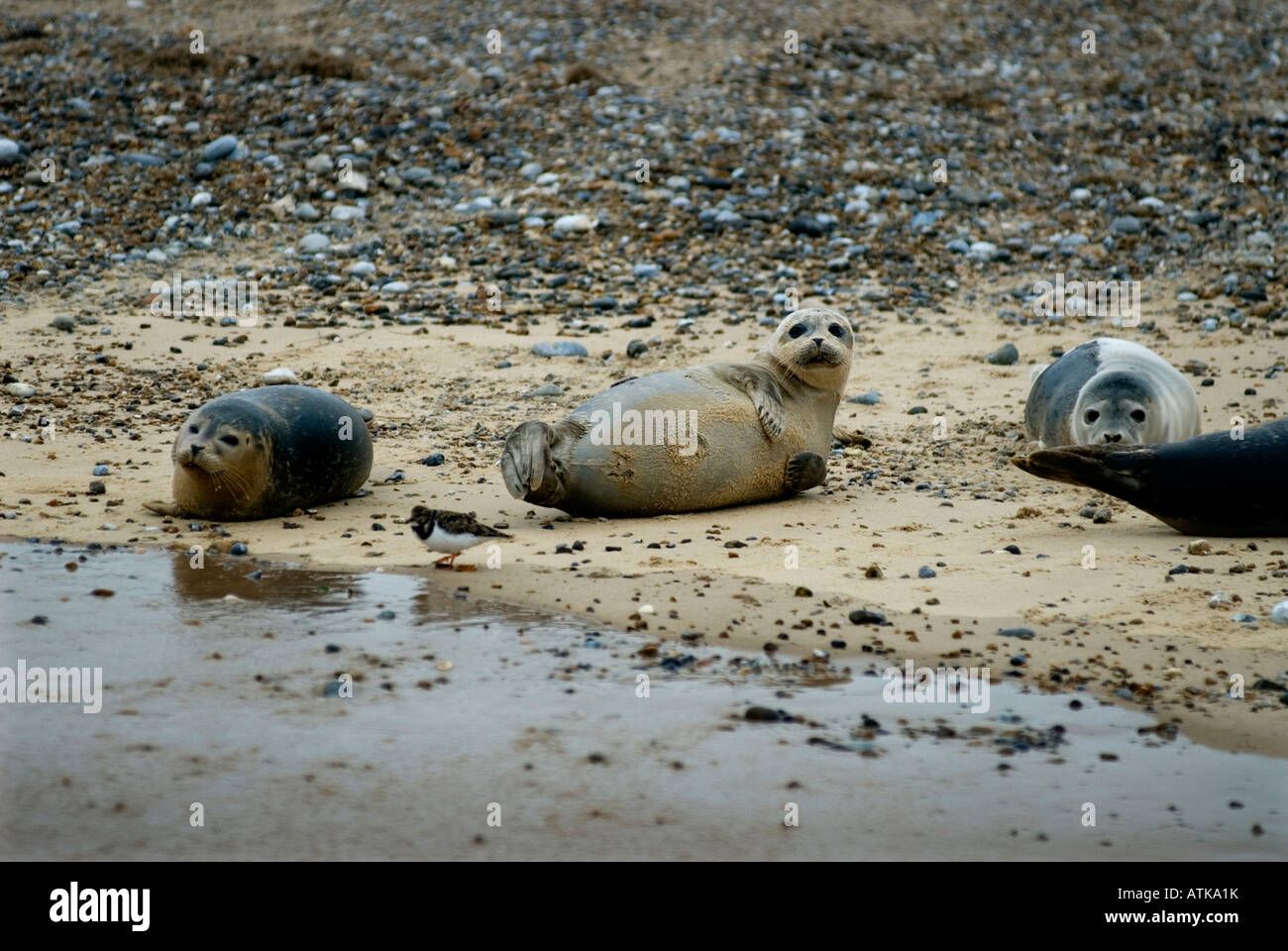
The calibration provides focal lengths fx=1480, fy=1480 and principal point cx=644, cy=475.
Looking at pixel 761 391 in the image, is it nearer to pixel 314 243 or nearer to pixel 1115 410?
pixel 1115 410

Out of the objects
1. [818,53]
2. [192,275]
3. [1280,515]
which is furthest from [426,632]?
[818,53]

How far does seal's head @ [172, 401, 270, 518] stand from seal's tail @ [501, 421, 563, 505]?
98 cm

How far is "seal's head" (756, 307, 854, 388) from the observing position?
20.7 feet

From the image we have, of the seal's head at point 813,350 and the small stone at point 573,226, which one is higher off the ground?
the small stone at point 573,226

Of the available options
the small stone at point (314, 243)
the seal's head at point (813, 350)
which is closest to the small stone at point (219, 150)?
the small stone at point (314, 243)

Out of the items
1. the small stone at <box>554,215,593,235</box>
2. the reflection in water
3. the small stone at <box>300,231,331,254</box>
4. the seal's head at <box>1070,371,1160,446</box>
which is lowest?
the reflection in water

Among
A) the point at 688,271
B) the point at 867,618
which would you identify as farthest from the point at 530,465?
the point at 688,271

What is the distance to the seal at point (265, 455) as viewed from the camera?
5.79 m

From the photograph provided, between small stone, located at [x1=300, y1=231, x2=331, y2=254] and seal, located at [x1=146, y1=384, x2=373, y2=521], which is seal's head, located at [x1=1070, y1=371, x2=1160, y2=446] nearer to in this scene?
seal, located at [x1=146, y1=384, x2=373, y2=521]

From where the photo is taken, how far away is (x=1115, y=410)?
21.6 ft

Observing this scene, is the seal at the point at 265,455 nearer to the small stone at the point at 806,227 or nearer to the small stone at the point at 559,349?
the small stone at the point at 559,349

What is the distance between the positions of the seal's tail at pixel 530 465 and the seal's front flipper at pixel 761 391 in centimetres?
90

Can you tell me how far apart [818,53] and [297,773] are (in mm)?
11890

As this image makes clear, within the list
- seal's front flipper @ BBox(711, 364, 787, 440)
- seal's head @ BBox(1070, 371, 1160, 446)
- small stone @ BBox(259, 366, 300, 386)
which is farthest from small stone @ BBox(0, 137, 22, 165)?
seal's head @ BBox(1070, 371, 1160, 446)
